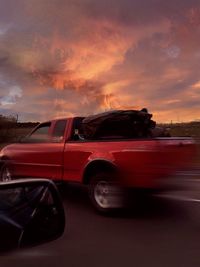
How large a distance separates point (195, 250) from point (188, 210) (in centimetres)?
286

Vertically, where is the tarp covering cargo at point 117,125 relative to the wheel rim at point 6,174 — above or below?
above

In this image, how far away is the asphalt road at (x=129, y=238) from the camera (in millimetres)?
5203

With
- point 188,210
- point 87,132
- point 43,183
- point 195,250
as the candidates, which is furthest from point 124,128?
point 43,183

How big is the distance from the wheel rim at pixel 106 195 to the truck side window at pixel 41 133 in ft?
6.78

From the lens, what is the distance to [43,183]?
6.26ft

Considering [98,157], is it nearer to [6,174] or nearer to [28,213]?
[6,174]

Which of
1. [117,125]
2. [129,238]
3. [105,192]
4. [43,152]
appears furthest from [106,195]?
[43,152]

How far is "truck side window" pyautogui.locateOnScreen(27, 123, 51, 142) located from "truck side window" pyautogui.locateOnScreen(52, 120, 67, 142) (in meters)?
0.24

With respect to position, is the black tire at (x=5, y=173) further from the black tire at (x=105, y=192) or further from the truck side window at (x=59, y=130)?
the black tire at (x=105, y=192)

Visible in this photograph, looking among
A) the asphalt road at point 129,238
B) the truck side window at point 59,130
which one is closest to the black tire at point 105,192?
the asphalt road at point 129,238

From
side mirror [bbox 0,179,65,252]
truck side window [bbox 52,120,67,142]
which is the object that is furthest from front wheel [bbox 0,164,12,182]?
side mirror [bbox 0,179,65,252]

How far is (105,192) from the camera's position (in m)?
8.23

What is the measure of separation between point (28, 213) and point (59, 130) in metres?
7.86

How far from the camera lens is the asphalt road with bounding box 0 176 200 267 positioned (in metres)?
5.20
